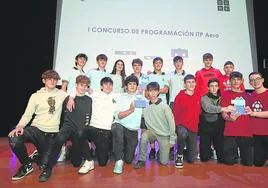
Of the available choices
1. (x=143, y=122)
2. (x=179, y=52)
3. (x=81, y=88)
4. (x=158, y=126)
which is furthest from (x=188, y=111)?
(x=179, y=52)

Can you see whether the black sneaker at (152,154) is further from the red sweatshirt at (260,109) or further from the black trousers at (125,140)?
the red sweatshirt at (260,109)

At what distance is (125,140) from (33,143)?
40.8 inches

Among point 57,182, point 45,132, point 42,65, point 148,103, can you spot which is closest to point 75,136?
point 45,132

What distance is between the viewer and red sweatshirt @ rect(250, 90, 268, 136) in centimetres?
326

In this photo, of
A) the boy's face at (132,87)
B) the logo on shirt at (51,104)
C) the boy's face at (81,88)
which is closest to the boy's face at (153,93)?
the boy's face at (132,87)

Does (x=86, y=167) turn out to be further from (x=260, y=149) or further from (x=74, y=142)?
(x=260, y=149)

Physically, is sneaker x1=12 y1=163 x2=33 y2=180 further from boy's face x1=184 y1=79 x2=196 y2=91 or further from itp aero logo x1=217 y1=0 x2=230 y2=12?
itp aero logo x1=217 y1=0 x2=230 y2=12

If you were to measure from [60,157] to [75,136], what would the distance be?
582 mm

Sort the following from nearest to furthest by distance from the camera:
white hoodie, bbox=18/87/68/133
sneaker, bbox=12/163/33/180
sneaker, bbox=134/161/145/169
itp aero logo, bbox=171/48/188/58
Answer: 1. sneaker, bbox=12/163/33/180
2. white hoodie, bbox=18/87/68/133
3. sneaker, bbox=134/161/145/169
4. itp aero logo, bbox=171/48/188/58

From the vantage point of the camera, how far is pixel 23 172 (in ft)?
8.66

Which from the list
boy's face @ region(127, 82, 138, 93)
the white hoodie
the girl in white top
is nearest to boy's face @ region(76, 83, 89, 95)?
the white hoodie

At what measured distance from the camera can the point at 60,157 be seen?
10.9 ft

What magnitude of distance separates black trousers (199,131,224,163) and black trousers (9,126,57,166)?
1818 millimetres

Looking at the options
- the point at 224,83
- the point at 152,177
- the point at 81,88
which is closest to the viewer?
the point at 152,177
